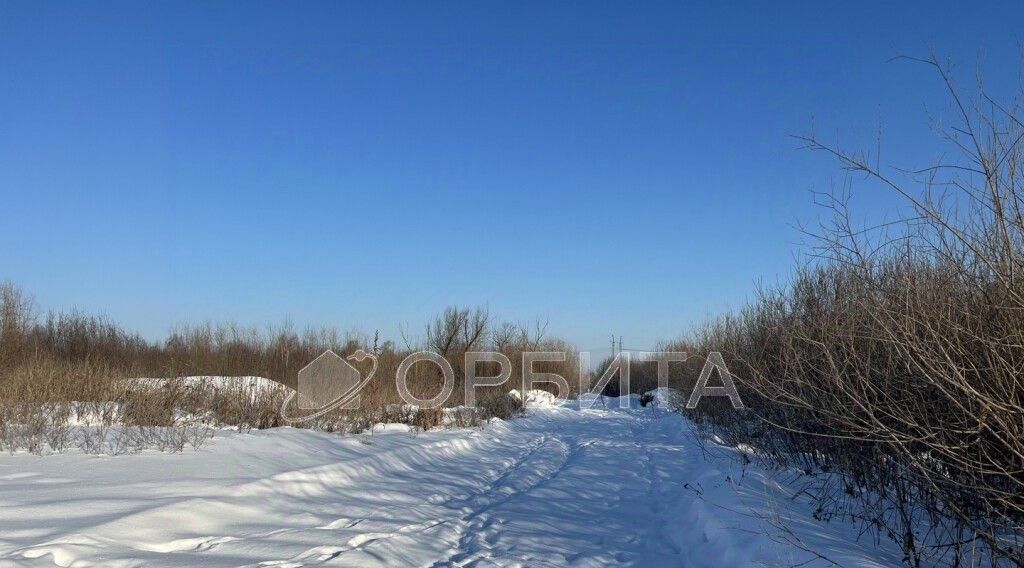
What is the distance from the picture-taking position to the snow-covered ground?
5492 mm

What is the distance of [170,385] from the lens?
12.8 metres

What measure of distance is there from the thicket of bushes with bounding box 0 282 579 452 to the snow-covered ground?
3.62ft

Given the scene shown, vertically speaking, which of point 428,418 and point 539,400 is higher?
point 428,418

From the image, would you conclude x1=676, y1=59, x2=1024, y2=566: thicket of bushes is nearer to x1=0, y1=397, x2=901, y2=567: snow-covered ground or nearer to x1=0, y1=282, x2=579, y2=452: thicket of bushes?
x1=0, y1=397, x2=901, y2=567: snow-covered ground

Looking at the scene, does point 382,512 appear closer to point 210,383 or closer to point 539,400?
point 210,383

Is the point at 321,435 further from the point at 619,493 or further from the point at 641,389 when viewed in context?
the point at 641,389

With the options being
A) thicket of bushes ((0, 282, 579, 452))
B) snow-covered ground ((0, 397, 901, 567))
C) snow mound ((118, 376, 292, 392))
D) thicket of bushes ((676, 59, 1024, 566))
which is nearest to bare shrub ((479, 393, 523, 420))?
thicket of bushes ((0, 282, 579, 452))

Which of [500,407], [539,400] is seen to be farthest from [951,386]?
[539,400]

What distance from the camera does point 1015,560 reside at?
4113 millimetres

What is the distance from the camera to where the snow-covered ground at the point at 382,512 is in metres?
5.49

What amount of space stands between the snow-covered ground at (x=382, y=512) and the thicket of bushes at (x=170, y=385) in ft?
3.62

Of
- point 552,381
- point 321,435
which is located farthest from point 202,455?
point 552,381

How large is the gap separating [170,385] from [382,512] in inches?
272

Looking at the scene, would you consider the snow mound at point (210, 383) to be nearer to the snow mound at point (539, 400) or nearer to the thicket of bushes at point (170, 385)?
the thicket of bushes at point (170, 385)
